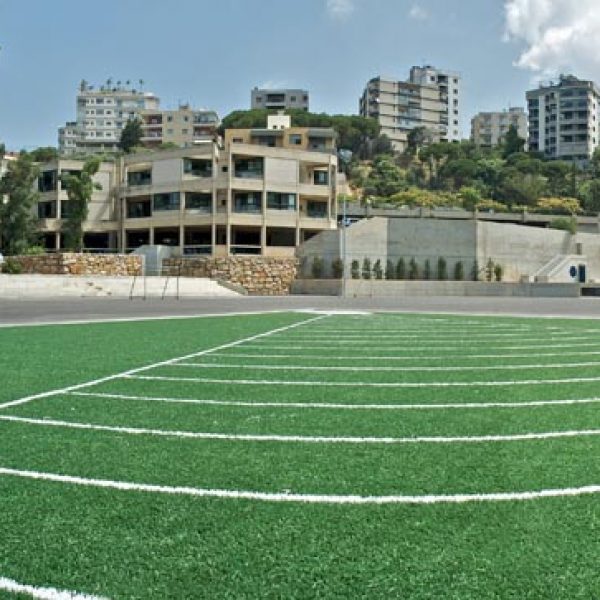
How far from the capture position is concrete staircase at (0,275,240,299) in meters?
37.3

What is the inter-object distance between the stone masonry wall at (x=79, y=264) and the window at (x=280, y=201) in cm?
1228

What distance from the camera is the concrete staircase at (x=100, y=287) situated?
37281 millimetres

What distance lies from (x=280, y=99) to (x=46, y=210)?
348 feet

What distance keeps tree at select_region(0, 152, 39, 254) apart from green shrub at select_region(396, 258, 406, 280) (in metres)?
29.1

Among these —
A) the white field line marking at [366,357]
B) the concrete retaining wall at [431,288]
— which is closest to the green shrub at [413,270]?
the concrete retaining wall at [431,288]

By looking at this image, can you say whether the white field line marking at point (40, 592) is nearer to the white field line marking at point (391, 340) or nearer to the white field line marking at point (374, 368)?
the white field line marking at point (374, 368)

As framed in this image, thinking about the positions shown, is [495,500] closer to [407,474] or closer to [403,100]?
[407,474]

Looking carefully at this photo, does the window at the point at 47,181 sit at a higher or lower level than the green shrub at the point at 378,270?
higher

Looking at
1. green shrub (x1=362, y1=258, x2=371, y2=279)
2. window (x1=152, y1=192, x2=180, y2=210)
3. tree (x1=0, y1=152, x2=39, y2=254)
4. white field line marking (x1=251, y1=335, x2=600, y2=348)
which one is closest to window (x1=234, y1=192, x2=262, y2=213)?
window (x1=152, y1=192, x2=180, y2=210)

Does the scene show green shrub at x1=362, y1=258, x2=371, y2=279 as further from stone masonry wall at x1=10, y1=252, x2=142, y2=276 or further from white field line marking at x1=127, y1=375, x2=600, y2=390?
white field line marking at x1=127, y1=375, x2=600, y2=390

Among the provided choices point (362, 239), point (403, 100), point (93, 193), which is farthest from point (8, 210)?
point (403, 100)

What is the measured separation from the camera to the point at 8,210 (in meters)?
57.5

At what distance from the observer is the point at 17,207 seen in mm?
57719

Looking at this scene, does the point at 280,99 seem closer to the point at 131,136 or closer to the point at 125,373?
the point at 131,136
